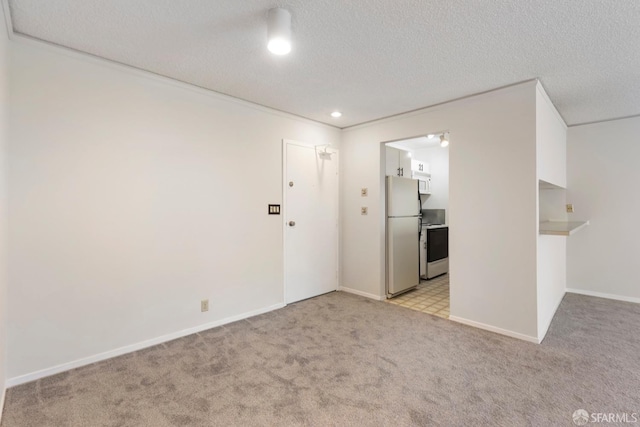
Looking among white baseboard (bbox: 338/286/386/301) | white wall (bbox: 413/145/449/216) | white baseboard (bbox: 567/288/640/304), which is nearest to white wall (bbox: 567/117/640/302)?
white baseboard (bbox: 567/288/640/304)

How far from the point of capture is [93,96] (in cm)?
237

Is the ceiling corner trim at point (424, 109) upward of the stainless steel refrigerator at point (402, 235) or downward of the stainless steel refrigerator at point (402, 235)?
upward

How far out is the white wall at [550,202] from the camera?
2835mm

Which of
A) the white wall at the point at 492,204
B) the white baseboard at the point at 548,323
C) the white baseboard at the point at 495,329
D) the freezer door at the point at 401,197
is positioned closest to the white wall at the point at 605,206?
the white baseboard at the point at 548,323

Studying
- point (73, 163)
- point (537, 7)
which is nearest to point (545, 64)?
point (537, 7)

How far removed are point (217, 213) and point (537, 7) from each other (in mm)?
2956

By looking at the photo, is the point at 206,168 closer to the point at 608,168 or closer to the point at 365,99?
the point at 365,99

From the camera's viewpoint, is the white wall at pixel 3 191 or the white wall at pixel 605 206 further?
the white wall at pixel 605 206

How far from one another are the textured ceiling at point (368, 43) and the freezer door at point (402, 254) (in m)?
1.79

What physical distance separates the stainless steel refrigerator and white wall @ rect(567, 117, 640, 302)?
220 cm

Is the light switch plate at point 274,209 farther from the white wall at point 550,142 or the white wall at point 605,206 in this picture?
the white wall at point 605,206

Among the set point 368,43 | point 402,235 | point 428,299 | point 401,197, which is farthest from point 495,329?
point 368,43

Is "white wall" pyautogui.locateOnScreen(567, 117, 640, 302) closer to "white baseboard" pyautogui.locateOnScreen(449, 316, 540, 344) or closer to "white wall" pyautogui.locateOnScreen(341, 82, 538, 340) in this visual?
"white wall" pyautogui.locateOnScreen(341, 82, 538, 340)

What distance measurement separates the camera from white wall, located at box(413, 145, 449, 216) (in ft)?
19.4
